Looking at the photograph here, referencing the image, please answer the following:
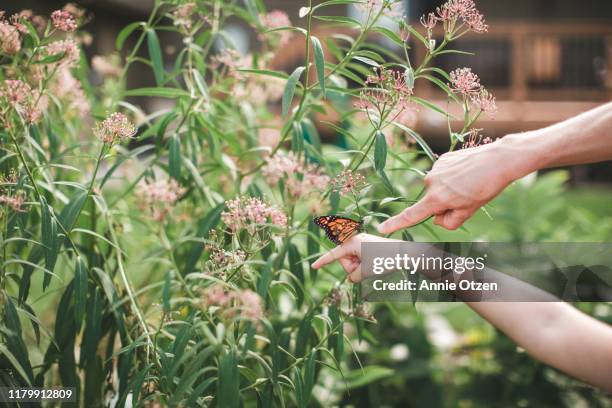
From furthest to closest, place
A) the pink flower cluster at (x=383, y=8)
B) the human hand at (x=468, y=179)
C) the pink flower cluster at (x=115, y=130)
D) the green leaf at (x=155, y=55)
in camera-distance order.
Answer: the green leaf at (x=155, y=55), the pink flower cluster at (x=383, y=8), the pink flower cluster at (x=115, y=130), the human hand at (x=468, y=179)

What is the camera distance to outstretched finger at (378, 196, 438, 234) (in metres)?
1.07

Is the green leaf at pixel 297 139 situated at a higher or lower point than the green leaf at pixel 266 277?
higher

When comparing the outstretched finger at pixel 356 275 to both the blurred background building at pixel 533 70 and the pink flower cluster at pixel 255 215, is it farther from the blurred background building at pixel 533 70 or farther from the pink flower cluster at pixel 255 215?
the blurred background building at pixel 533 70

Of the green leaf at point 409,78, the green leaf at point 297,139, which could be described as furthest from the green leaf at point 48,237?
the green leaf at point 409,78

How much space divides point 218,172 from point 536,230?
1.59 m

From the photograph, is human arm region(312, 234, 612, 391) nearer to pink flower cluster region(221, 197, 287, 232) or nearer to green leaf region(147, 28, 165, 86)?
pink flower cluster region(221, 197, 287, 232)

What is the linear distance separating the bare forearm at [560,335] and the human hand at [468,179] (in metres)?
0.23

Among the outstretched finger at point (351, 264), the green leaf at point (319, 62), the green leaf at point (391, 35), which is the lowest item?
the outstretched finger at point (351, 264)

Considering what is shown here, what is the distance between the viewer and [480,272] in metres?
1.23

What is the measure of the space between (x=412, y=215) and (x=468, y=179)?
109 mm

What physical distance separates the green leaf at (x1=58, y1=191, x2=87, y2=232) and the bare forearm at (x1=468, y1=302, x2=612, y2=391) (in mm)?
795

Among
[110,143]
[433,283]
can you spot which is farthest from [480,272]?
[110,143]

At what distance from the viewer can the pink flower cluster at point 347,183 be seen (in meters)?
1.17

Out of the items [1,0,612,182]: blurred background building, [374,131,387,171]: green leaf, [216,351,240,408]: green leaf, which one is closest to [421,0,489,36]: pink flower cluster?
[374,131,387,171]: green leaf
